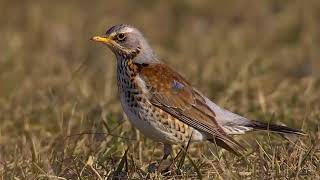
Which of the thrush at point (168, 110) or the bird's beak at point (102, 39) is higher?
the bird's beak at point (102, 39)

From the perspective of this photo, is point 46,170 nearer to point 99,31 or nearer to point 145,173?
point 145,173

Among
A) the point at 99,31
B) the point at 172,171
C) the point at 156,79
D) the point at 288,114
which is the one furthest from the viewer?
the point at 99,31

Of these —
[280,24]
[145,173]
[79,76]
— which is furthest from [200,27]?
[145,173]

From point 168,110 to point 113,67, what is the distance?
12.4ft

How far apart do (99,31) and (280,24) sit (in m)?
2.40

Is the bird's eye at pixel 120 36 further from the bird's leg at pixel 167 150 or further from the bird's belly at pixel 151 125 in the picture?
the bird's leg at pixel 167 150

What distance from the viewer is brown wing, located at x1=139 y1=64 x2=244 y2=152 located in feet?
22.0

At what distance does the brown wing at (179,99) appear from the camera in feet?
22.0

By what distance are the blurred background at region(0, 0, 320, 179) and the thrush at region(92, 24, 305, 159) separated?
0.47 m

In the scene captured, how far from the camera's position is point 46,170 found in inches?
254

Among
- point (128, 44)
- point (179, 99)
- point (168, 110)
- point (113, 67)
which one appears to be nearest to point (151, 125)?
point (168, 110)

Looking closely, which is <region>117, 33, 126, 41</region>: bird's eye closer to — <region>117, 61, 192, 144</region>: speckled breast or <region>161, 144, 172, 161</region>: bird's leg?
<region>117, 61, 192, 144</region>: speckled breast

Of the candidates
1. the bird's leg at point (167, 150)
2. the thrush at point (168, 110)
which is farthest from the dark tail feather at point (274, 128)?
the bird's leg at point (167, 150)

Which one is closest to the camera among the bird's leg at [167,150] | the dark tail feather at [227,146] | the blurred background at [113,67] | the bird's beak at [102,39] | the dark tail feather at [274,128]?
the dark tail feather at [227,146]
